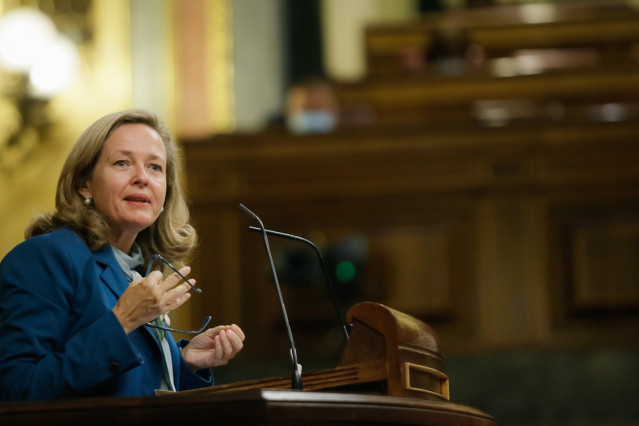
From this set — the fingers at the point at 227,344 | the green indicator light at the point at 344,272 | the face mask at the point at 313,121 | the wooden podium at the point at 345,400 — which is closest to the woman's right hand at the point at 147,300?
the wooden podium at the point at 345,400

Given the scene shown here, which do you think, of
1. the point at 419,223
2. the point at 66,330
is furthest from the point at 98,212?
the point at 419,223

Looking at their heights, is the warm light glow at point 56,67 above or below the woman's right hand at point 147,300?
above

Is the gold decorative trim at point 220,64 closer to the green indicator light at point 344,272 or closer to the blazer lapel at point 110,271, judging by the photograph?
the green indicator light at point 344,272

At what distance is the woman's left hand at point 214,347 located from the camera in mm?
1645

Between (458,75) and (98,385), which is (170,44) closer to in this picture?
(458,75)

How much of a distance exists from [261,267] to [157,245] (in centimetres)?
249

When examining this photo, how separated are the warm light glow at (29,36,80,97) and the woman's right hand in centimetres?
403

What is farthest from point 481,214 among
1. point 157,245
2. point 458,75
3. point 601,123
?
point 157,245

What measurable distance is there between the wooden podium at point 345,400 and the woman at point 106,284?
0.13 metres

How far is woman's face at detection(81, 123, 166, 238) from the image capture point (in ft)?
5.32

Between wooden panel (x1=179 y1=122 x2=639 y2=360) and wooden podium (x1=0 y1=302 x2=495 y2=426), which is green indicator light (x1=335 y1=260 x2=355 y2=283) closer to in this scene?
wooden panel (x1=179 y1=122 x2=639 y2=360)

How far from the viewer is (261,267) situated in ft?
14.0

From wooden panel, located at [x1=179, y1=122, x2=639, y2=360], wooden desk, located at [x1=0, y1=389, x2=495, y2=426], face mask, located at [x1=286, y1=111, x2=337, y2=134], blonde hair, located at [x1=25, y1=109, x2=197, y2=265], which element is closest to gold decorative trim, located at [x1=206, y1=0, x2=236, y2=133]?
face mask, located at [x1=286, y1=111, x2=337, y2=134]

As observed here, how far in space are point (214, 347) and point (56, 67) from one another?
3.83m
